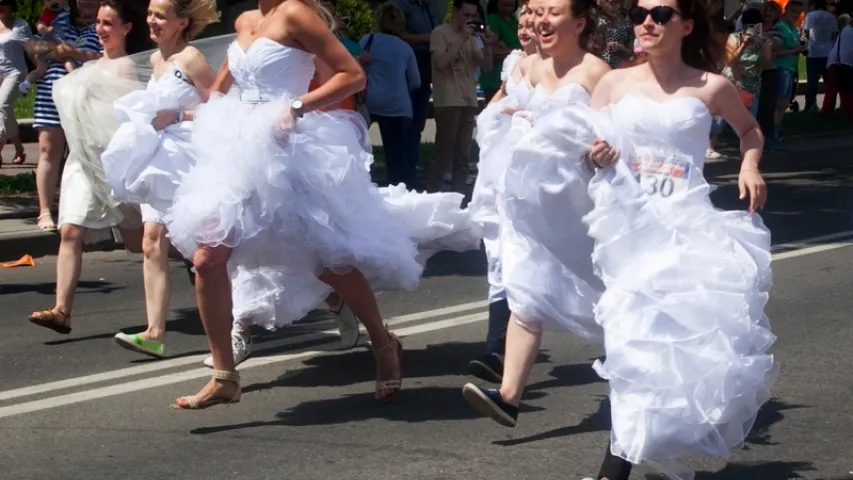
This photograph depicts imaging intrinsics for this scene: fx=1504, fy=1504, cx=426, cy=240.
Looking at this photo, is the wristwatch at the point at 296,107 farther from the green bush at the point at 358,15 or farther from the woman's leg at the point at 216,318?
the green bush at the point at 358,15

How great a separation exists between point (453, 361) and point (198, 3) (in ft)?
7.18

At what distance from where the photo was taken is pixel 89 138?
314 inches

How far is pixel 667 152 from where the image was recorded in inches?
205

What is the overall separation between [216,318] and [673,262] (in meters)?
2.12

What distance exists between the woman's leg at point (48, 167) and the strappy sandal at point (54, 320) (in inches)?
89.4

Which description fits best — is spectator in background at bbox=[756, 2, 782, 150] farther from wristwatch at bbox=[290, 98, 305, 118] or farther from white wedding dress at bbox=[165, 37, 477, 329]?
wristwatch at bbox=[290, 98, 305, 118]

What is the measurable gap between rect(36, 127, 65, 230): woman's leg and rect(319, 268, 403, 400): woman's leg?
4056 mm

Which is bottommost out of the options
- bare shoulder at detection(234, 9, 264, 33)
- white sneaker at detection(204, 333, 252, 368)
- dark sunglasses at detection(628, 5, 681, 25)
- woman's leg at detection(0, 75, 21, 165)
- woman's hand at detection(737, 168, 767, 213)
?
woman's leg at detection(0, 75, 21, 165)

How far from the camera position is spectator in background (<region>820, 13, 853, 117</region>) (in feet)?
74.3

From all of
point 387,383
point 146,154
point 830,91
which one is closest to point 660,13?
point 387,383

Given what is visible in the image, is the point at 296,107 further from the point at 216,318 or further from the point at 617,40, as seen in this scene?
the point at 617,40

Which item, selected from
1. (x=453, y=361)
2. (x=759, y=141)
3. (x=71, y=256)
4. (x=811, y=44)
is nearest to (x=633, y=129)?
(x=759, y=141)

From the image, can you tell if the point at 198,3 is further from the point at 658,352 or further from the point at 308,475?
the point at 658,352

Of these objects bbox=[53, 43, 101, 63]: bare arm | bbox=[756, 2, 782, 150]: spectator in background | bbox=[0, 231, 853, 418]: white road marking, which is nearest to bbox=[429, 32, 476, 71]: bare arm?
bbox=[53, 43, 101, 63]: bare arm
